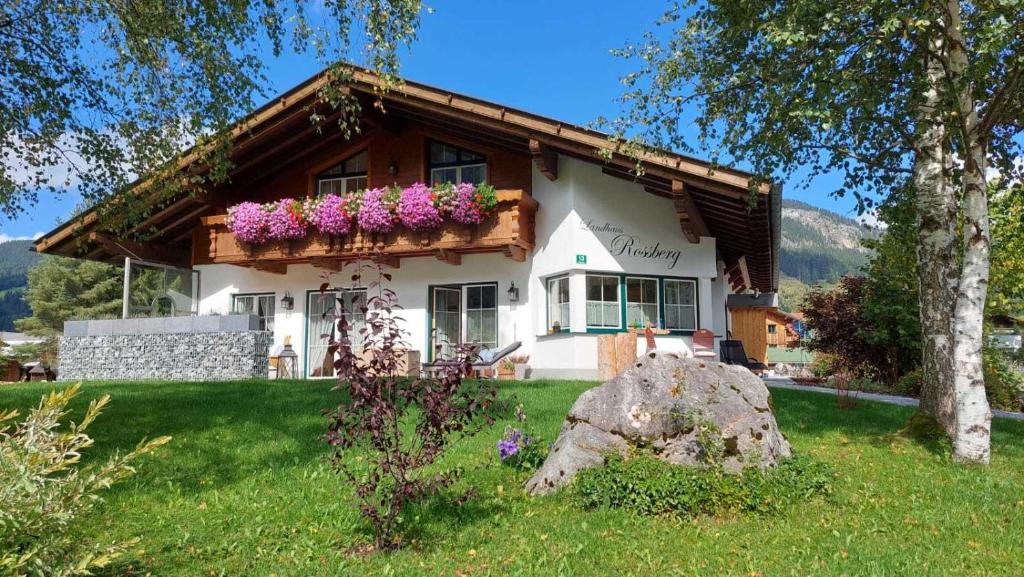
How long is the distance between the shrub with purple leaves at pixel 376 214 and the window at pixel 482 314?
243cm

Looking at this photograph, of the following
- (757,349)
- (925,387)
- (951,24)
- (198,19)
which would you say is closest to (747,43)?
(951,24)

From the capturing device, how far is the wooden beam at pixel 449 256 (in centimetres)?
1396

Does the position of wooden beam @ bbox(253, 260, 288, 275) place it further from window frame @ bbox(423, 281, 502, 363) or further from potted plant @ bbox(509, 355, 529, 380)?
potted plant @ bbox(509, 355, 529, 380)

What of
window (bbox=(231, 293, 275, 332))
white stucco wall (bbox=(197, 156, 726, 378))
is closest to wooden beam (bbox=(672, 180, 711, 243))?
white stucco wall (bbox=(197, 156, 726, 378))

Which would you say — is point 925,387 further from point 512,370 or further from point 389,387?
point 512,370

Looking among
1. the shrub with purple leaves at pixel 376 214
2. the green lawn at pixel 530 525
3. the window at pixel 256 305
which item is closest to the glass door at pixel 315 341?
the window at pixel 256 305

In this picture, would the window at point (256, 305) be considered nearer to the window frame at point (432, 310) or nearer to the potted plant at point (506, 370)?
the window frame at point (432, 310)

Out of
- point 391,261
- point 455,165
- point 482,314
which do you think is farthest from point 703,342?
point 391,261

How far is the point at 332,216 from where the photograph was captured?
13969 mm

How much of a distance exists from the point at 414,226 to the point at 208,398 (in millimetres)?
5500

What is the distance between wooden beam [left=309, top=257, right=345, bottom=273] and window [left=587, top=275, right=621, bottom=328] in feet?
17.6

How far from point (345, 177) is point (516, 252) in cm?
502

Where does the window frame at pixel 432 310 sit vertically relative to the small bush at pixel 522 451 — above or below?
above

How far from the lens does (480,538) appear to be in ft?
13.1
